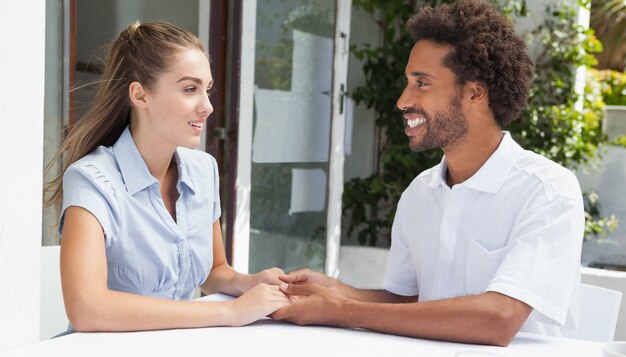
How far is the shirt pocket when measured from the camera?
180 centimetres

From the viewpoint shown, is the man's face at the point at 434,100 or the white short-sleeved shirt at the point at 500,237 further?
the man's face at the point at 434,100

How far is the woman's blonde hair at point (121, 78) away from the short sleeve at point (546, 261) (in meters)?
0.98

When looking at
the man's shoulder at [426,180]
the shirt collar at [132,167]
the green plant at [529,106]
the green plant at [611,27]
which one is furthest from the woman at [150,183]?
the green plant at [611,27]

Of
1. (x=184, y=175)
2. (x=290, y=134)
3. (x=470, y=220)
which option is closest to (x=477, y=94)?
(x=470, y=220)

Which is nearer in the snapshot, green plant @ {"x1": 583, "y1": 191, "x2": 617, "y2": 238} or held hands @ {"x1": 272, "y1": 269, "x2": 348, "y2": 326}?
held hands @ {"x1": 272, "y1": 269, "x2": 348, "y2": 326}

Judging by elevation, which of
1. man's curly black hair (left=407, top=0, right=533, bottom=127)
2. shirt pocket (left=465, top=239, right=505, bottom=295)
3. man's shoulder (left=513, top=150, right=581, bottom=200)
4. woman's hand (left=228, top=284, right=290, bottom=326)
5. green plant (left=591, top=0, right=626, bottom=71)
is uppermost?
green plant (left=591, top=0, right=626, bottom=71)

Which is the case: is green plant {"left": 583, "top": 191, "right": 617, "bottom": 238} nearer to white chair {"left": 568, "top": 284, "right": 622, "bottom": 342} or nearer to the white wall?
white chair {"left": 568, "top": 284, "right": 622, "bottom": 342}

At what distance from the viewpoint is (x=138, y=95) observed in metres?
2.07

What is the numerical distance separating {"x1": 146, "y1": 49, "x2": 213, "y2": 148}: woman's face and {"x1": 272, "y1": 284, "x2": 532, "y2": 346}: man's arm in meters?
0.62

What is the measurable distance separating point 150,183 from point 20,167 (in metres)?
0.31

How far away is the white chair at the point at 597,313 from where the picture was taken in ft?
6.41

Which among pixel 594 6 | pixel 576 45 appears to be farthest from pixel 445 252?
pixel 594 6

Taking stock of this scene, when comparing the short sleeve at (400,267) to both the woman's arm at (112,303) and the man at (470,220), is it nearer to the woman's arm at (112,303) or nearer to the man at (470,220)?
the man at (470,220)

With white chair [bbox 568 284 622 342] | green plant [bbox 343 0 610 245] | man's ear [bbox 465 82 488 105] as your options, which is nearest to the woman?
man's ear [bbox 465 82 488 105]
